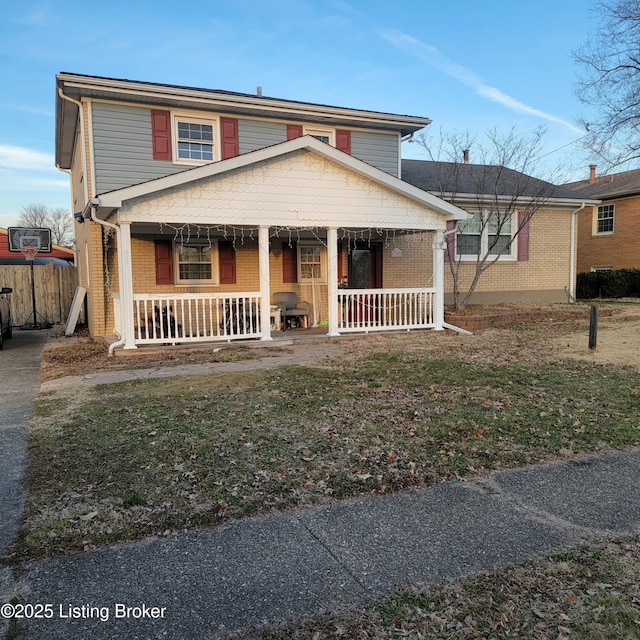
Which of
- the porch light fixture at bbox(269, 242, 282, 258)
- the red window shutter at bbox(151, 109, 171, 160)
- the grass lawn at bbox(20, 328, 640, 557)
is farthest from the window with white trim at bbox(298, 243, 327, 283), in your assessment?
the grass lawn at bbox(20, 328, 640, 557)

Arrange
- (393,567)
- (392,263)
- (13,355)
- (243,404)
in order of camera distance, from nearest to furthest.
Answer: (393,567), (243,404), (13,355), (392,263)

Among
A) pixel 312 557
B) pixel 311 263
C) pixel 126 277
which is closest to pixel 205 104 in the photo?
pixel 311 263

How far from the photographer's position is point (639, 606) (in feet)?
8.23

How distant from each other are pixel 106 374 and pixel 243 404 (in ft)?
10.6

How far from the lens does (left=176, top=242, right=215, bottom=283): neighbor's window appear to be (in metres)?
13.2

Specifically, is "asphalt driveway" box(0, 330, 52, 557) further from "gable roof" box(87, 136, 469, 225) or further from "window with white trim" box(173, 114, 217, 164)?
"window with white trim" box(173, 114, 217, 164)

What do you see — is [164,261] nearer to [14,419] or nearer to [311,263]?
[311,263]

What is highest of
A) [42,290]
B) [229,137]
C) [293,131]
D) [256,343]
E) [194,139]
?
[293,131]

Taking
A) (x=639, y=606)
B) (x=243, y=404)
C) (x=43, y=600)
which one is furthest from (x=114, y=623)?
(x=243, y=404)

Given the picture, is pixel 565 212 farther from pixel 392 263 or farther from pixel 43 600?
pixel 43 600

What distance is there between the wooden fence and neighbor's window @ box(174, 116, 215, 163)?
7.73m

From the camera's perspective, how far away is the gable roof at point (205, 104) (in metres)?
11.3

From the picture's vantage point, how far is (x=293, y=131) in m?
13.8

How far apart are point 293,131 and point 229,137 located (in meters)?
1.78
